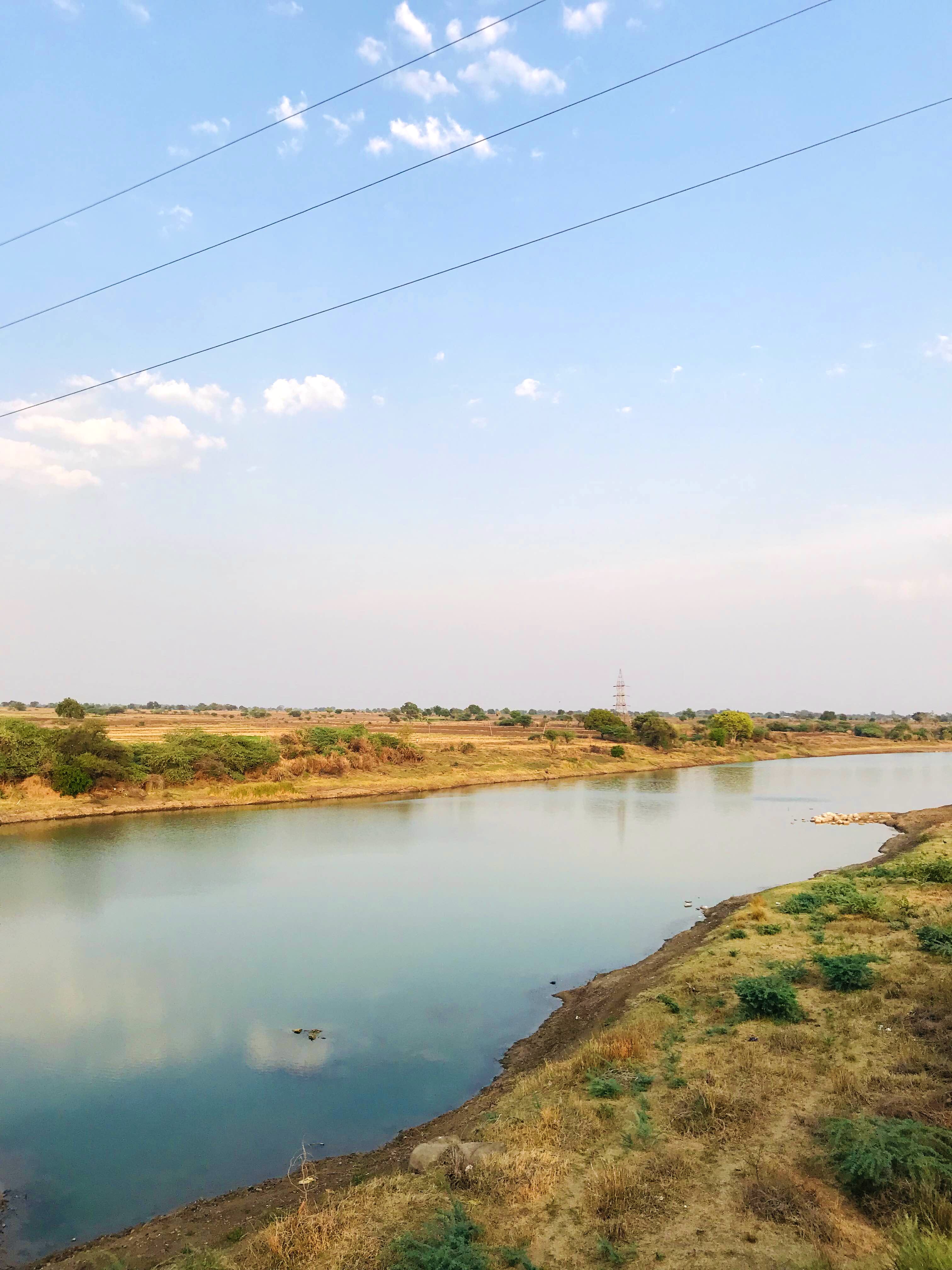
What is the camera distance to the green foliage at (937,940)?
12273 millimetres

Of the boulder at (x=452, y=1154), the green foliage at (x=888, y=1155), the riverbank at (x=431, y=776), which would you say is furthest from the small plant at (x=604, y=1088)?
the riverbank at (x=431, y=776)

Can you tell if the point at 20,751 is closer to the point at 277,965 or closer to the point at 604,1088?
the point at 277,965

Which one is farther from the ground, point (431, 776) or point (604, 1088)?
point (604, 1088)

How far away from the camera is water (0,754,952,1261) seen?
9.83 metres

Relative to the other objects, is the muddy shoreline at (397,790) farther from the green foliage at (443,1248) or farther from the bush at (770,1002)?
the green foliage at (443,1248)

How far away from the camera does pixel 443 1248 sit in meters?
5.68

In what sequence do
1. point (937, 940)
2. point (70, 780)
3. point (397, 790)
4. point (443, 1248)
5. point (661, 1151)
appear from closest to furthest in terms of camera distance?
point (443, 1248), point (661, 1151), point (937, 940), point (70, 780), point (397, 790)

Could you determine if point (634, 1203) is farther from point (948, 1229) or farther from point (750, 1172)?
point (948, 1229)

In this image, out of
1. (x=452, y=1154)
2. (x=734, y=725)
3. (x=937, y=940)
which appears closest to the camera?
(x=452, y=1154)

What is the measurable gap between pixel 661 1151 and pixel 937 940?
8.26 meters

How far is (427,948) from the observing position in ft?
60.2

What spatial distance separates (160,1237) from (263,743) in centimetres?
4179

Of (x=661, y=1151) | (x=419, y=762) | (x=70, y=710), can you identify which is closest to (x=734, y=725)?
(x=419, y=762)

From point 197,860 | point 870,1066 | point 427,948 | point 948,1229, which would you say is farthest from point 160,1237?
point 197,860
